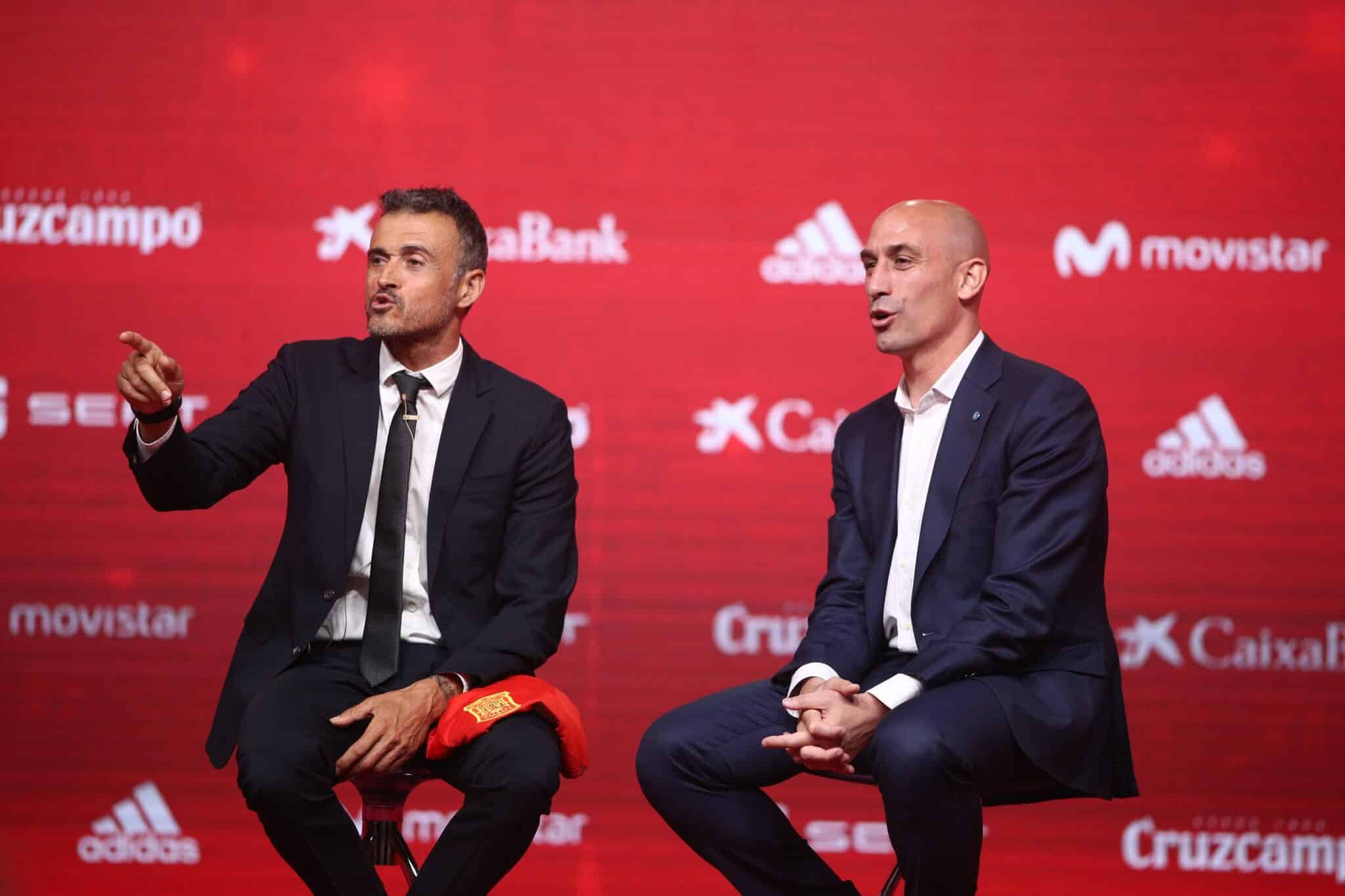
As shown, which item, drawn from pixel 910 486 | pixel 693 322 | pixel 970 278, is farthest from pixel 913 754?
pixel 693 322

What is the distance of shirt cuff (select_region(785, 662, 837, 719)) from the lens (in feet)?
9.61

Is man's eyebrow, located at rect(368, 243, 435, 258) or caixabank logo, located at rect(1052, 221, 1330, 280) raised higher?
caixabank logo, located at rect(1052, 221, 1330, 280)

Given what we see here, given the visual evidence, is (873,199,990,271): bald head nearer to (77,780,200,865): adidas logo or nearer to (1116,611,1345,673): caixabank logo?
(1116,611,1345,673): caixabank logo

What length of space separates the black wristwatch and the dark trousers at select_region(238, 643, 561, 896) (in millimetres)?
571

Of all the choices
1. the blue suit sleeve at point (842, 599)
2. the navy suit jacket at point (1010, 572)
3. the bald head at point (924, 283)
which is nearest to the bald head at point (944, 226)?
the bald head at point (924, 283)

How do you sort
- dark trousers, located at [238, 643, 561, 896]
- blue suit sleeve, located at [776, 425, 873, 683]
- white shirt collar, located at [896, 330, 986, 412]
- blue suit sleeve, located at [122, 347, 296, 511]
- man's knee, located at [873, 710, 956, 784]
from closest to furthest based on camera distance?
1. man's knee, located at [873, 710, 956, 784]
2. dark trousers, located at [238, 643, 561, 896]
3. blue suit sleeve, located at [122, 347, 296, 511]
4. blue suit sleeve, located at [776, 425, 873, 683]
5. white shirt collar, located at [896, 330, 986, 412]

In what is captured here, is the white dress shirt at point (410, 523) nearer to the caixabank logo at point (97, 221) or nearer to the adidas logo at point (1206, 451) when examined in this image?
the caixabank logo at point (97, 221)

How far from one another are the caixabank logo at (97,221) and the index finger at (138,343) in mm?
1704

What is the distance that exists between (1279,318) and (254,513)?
308 centimetres

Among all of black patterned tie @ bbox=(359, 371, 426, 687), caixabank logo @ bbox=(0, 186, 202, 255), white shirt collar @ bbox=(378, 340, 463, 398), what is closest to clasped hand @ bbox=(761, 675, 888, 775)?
black patterned tie @ bbox=(359, 371, 426, 687)

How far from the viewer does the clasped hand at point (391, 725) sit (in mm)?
2707

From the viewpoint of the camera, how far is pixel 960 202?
4.39 metres

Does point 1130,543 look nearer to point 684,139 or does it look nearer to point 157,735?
point 684,139

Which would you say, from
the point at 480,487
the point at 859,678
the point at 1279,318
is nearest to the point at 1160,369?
the point at 1279,318
